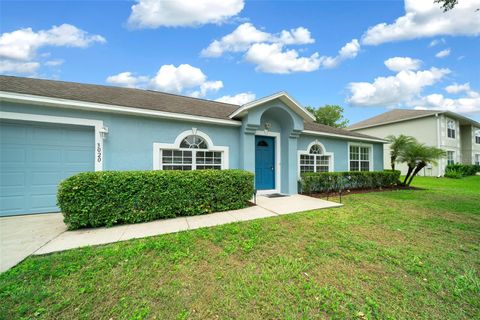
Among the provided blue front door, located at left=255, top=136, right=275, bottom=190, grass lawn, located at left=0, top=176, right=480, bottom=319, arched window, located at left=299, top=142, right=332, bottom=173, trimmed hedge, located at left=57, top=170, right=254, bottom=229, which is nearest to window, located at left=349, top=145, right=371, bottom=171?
arched window, located at left=299, top=142, right=332, bottom=173

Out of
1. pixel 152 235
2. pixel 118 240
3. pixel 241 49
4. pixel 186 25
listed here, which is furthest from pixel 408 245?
pixel 241 49

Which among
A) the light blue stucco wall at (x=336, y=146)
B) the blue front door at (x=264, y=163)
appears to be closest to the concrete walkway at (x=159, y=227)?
the blue front door at (x=264, y=163)

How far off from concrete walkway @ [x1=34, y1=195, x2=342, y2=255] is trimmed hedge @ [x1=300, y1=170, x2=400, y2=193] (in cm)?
246

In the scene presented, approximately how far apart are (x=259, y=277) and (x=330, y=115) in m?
40.1

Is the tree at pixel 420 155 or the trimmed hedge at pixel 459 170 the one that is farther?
the trimmed hedge at pixel 459 170

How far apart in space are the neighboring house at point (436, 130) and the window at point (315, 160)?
1637 centimetres

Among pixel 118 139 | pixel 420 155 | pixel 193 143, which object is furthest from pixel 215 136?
pixel 420 155

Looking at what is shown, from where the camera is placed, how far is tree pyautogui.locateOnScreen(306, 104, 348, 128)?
121 feet

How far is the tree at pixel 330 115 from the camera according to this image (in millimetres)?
36906

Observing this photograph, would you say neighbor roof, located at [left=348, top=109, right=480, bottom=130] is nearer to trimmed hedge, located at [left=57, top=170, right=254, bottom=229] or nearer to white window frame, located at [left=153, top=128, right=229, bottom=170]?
white window frame, located at [left=153, top=128, right=229, bottom=170]

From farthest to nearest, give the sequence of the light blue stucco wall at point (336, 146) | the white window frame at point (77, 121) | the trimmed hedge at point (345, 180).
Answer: the light blue stucco wall at point (336, 146) → the trimmed hedge at point (345, 180) → the white window frame at point (77, 121)

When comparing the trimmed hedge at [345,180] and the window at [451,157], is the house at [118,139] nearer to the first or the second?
the trimmed hedge at [345,180]

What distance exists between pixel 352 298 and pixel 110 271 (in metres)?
3.36

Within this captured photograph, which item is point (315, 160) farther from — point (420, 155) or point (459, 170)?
point (459, 170)
